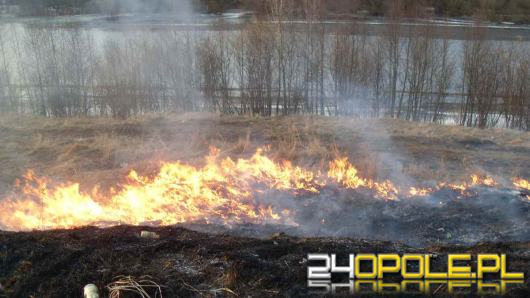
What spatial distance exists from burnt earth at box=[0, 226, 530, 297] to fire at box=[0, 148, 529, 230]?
1027 millimetres

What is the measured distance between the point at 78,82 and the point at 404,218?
42.7ft

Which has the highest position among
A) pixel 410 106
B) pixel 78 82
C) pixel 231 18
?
pixel 231 18

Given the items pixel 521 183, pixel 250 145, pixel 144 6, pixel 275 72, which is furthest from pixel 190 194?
pixel 275 72

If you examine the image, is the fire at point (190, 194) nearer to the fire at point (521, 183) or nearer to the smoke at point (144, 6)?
the fire at point (521, 183)

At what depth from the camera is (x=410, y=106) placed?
635 inches

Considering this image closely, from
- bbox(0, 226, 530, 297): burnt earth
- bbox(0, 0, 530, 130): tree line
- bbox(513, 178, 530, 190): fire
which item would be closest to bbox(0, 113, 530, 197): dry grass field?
bbox(513, 178, 530, 190): fire

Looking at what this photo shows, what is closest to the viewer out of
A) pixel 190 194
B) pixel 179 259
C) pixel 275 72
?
pixel 179 259

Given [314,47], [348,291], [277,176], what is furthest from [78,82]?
[348,291]

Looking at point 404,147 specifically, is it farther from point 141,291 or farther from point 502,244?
point 141,291

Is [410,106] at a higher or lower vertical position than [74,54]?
lower

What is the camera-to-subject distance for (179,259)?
5664 mm

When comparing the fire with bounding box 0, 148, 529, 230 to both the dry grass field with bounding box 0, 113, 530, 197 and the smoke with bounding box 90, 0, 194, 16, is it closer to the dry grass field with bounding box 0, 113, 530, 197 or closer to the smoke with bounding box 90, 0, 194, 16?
the dry grass field with bounding box 0, 113, 530, 197

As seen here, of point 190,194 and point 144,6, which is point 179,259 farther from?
point 144,6

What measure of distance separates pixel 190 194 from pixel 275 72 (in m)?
8.79
